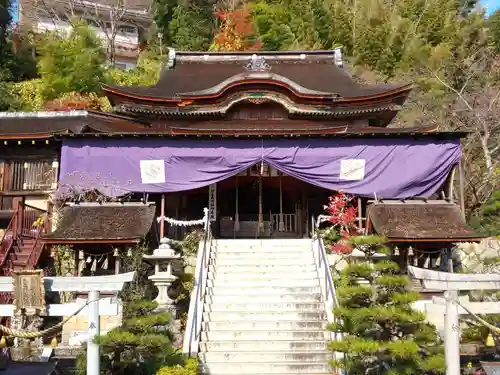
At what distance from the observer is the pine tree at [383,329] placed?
7.52m

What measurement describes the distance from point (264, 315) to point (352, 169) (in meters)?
6.21

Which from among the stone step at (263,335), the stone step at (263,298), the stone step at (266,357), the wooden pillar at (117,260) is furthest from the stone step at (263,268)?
the stone step at (266,357)

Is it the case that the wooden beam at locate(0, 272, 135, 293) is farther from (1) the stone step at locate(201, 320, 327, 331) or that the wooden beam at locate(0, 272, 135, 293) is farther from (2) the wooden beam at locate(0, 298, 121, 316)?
(1) the stone step at locate(201, 320, 327, 331)

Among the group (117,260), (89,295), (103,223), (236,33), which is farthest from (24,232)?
(236,33)

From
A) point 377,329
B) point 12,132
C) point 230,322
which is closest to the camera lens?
point 377,329

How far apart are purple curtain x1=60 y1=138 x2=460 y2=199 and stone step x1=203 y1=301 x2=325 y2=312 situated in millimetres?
5075

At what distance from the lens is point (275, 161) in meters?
15.5

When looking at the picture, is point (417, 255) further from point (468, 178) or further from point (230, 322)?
point (468, 178)

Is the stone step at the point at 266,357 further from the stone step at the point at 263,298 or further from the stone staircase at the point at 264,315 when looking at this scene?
the stone step at the point at 263,298

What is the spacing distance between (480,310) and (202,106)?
40.1 feet

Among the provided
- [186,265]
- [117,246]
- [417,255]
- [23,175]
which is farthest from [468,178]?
[23,175]

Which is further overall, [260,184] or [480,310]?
[260,184]

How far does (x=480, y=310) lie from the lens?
8438 millimetres

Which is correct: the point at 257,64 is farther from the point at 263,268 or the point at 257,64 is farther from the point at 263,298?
the point at 263,298
